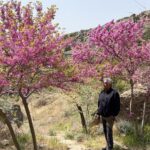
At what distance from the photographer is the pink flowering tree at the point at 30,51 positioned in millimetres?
9578

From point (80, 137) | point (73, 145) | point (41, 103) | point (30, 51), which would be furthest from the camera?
point (41, 103)

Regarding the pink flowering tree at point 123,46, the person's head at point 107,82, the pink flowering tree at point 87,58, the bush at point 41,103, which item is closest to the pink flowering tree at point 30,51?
the person's head at point 107,82

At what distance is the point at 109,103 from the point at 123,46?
264cm

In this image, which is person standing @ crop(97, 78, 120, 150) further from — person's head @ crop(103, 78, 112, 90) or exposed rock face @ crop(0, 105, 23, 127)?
exposed rock face @ crop(0, 105, 23, 127)

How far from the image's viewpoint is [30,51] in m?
9.44

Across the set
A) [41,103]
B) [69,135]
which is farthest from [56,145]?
[41,103]

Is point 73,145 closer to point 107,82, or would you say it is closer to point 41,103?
point 107,82

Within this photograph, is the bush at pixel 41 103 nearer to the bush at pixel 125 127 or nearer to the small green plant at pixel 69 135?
the small green plant at pixel 69 135

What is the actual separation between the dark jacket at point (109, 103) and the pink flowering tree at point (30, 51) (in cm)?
116

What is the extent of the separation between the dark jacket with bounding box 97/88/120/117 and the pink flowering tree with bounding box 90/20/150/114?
1.94 m

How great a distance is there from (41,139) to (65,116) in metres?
8.89

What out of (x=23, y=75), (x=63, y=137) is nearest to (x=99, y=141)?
(x=63, y=137)

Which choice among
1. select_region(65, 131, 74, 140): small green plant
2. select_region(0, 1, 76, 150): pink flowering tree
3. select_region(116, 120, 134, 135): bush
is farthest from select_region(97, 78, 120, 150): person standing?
select_region(65, 131, 74, 140): small green plant

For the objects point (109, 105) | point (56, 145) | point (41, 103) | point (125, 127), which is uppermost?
point (109, 105)
